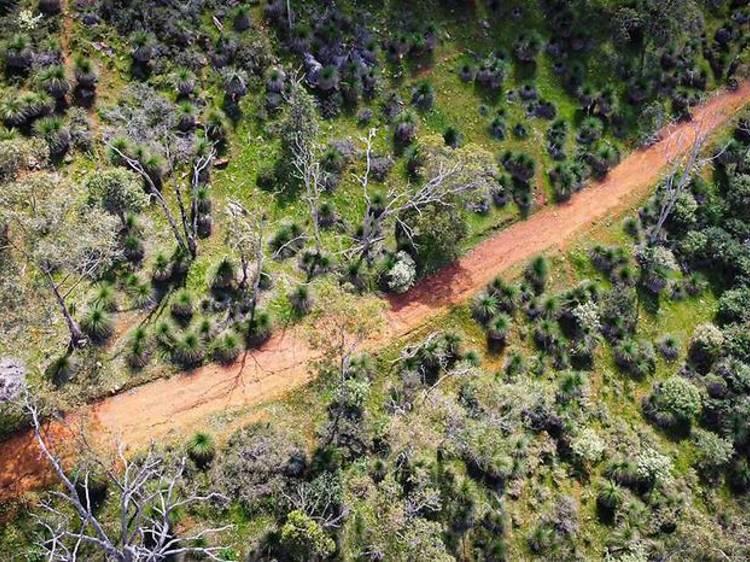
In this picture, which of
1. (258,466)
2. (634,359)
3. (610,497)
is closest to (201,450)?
(258,466)

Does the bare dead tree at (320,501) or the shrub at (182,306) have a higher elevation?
the shrub at (182,306)

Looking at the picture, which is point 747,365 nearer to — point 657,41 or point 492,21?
point 657,41

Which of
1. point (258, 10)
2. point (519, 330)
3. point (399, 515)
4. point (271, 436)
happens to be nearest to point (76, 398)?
point (271, 436)

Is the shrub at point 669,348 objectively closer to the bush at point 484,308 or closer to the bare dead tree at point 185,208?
the bush at point 484,308

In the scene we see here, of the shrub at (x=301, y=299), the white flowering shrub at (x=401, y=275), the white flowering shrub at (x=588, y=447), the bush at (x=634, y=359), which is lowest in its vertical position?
the white flowering shrub at (x=588, y=447)

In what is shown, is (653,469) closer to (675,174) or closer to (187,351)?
(675,174)

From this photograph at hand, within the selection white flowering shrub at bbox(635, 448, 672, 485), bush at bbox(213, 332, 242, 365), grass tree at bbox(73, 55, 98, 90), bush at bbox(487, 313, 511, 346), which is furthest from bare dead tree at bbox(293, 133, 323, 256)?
white flowering shrub at bbox(635, 448, 672, 485)

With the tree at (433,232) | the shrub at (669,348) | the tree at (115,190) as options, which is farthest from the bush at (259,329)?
the shrub at (669,348)
